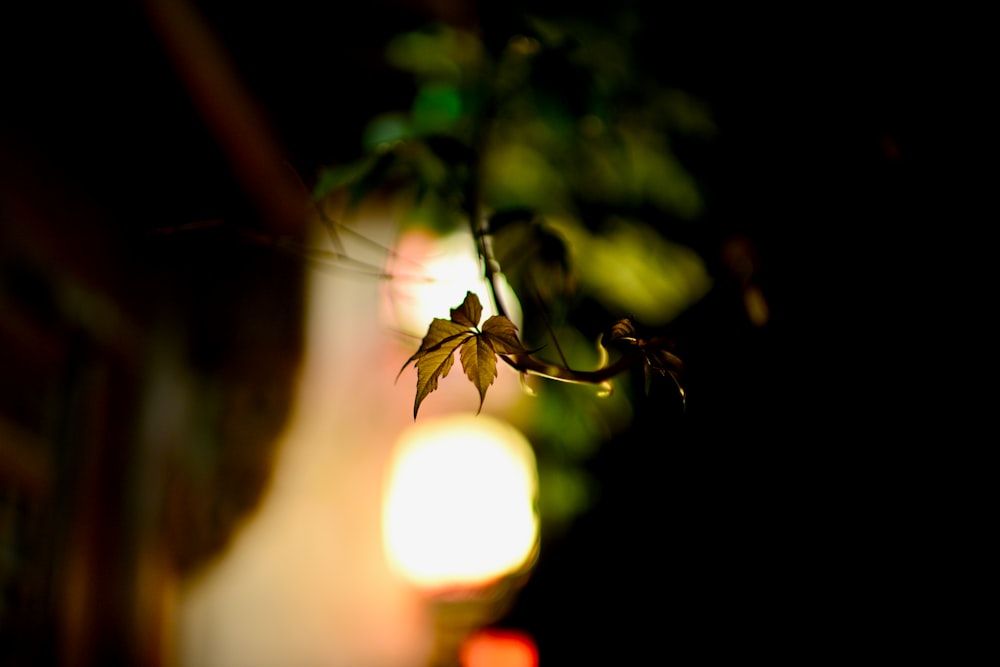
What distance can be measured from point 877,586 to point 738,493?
1.15 feet

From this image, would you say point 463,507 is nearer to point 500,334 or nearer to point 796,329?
point 796,329

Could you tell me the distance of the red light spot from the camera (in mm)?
2926

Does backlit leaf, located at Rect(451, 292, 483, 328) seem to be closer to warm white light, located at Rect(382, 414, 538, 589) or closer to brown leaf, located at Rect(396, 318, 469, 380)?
brown leaf, located at Rect(396, 318, 469, 380)

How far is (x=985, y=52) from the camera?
4.60 ft

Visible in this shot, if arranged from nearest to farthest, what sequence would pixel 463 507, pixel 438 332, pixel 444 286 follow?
pixel 438 332 < pixel 444 286 < pixel 463 507

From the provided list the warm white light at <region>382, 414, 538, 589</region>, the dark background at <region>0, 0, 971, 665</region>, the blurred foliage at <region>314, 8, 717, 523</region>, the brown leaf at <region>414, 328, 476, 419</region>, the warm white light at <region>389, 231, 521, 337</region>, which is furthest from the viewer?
the warm white light at <region>382, 414, 538, 589</region>

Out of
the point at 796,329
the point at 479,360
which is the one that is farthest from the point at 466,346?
the point at 796,329

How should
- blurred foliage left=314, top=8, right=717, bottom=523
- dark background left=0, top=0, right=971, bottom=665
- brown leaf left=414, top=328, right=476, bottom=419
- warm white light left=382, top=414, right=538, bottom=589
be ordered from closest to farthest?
brown leaf left=414, top=328, right=476, bottom=419 → dark background left=0, top=0, right=971, bottom=665 → blurred foliage left=314, top=8, right=717, bottom=523 → warm white light left=382, top=414, right=538, bottom=589

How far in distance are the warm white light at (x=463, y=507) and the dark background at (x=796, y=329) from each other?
653 millimetres

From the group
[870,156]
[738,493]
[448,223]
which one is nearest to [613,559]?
[738,493]

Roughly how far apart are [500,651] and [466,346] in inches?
95.6

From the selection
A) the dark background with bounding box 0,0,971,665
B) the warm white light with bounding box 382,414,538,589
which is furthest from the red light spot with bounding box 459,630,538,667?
the dark background with bounding box 0,0,971,665

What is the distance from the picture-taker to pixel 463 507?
9.67 feet

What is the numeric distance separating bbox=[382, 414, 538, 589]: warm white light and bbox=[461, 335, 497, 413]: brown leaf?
1.89 metres
